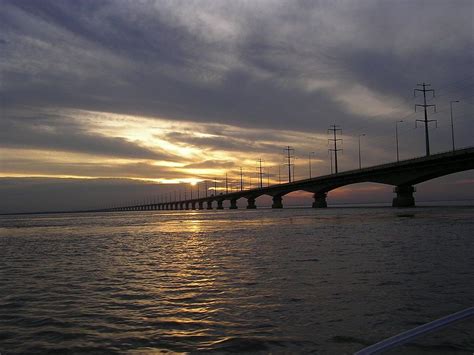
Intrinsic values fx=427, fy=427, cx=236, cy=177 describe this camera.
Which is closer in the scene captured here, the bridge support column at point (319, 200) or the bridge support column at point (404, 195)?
the bridge support column at point (404, 195)

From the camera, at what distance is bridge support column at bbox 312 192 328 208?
139000 mm

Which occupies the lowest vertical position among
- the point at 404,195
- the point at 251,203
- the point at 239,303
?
the point at 239,303

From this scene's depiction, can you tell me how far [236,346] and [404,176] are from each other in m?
90.5

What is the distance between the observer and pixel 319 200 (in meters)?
140

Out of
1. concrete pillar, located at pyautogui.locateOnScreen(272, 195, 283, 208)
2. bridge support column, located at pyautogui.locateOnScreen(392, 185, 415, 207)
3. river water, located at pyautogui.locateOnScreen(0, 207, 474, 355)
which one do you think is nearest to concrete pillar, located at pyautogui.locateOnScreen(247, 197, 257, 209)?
concrete pillar, located at pyautogui.locateOnScreen(272, 195, 283, 208)

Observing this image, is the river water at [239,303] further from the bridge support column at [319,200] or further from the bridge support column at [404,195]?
the bridge support column at [319,200]

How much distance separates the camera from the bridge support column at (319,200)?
139 m

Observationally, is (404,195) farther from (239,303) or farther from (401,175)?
(239,303)

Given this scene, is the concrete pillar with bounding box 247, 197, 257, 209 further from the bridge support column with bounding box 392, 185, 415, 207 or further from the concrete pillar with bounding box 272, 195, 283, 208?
the bridge support column with bounding box 392, 185, 415, 207

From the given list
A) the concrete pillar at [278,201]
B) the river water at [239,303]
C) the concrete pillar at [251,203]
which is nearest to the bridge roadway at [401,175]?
the concrete pillar at [278,201]

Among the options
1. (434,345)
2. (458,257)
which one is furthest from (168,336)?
(458,257)

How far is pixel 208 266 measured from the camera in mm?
14086

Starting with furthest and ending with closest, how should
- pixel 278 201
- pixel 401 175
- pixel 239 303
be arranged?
pixel 278 201
pixel 401 175
pixel 239 303

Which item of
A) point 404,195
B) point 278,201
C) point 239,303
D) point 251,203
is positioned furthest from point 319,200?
point 239,303
